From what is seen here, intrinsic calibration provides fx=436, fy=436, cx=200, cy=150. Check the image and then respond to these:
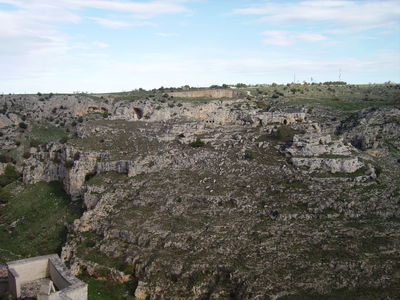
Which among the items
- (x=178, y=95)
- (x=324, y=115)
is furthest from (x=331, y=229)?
(x=178, y=95)

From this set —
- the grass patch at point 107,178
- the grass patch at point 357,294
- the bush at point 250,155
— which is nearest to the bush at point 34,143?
the grass patch at point 107,178

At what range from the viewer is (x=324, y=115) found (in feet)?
201

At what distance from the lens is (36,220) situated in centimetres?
4191

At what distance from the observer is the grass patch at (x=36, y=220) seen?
3700cm

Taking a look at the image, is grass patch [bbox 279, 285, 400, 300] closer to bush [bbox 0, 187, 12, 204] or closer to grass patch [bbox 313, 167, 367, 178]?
grass patch [bbox 313, 167, 367, 178]

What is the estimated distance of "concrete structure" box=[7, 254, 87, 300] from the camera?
2484cm

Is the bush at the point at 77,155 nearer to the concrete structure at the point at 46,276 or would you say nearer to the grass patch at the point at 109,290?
the concrete structure at the point at 46,276

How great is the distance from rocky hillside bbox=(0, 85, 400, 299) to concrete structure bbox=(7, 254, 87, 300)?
294cm

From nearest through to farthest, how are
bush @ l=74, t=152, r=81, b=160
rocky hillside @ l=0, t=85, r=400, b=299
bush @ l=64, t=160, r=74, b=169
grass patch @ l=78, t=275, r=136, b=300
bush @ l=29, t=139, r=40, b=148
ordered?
rocky hillside @ l=0, t=85, r=400, b=299 < grass patch @ l=78, t=275, r=136, b=300 < bush @ l=74, t=152, r=81, b=160 < bush @ l=64, t=160, r=74, b=169 < bush @ l=29, t=139, r=40, b=148

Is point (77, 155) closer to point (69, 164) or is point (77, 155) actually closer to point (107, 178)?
point (69, 164)

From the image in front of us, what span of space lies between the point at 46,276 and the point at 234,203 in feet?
47.8

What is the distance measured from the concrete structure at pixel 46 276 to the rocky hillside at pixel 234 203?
2.94 m

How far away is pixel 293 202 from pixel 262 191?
305cm

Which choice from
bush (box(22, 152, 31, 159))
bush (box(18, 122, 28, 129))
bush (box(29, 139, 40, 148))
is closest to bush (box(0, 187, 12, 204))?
bush (box(22, 152, 31, 159))
